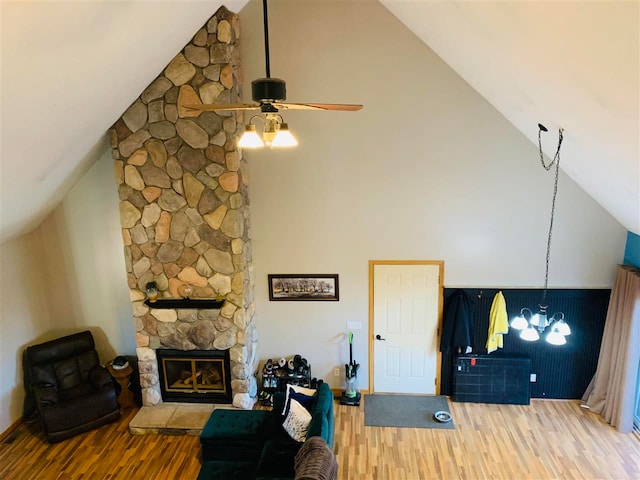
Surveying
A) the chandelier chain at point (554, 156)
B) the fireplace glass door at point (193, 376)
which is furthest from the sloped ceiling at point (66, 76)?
the chandelier chain at point (554, 156)

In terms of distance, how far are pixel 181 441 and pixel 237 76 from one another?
4.26 meters

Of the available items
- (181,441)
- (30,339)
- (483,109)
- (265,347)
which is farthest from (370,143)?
(30,339)

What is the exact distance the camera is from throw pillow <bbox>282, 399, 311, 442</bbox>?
14.3 ft

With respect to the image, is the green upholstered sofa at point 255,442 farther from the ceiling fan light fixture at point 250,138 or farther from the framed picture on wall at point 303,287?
the ceiling fan light fixture at point 250,138

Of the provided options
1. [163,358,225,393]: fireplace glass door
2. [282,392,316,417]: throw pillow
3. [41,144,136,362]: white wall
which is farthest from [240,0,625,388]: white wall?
[41,144,136,362]: white wall

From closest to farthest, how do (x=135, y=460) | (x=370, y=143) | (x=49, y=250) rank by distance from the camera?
1. (x=135, y=460)
2. (x=370, y=143)
3. (x=49, y=250)

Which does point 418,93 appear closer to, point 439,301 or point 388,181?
point 388,181

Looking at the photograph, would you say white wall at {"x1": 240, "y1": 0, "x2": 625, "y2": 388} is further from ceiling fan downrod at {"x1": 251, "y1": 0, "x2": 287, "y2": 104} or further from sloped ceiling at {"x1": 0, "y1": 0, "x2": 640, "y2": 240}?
ceiling fan downrod at {"x1": 251, "y1": 0, "x2": 287, "y2": 104}

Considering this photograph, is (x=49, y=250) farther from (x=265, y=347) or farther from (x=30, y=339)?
(x=265, y=347)

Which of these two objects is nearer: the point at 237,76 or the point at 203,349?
the point at 237,76

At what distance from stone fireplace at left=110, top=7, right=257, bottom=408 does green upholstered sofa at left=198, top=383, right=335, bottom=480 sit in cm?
80

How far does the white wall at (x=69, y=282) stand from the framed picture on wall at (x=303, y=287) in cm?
199

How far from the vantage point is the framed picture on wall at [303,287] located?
5.85m

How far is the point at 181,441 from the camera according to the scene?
207 inches
